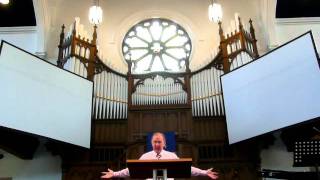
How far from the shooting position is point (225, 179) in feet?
25.7

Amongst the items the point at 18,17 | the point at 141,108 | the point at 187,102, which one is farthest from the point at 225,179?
the point at 18,17

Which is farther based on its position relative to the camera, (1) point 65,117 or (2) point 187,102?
(2) point 187,102

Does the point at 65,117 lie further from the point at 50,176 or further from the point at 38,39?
the point at 38,39

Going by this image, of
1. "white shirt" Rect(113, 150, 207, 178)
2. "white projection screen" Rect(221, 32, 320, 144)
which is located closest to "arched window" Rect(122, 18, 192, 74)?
"white projection screen" Rect(221, 32, 320, 144)

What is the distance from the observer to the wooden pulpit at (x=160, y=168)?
3668mm

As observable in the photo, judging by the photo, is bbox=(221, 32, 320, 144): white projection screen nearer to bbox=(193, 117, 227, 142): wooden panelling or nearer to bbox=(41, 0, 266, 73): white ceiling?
bbox=(193, 117, 227, 142): wooden panelling

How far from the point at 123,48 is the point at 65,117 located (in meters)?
3.66

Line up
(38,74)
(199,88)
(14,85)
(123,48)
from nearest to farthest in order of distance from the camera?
1. (14,85)
2. (38,74)
3. (199,88)
4. (123,48)

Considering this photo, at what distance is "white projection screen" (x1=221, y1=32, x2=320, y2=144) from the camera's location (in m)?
6.75

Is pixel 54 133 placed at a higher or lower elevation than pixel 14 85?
lower

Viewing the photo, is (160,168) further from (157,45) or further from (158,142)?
(157,45)

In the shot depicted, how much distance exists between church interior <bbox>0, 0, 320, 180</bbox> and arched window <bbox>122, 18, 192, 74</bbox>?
0.10 feet

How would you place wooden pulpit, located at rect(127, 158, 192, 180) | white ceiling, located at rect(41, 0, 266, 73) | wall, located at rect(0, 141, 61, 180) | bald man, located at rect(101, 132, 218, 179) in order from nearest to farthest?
1. wooden pulpit, located at rect(127, 158, 192, 180)
2. bald man, located at rect(101, 132, 218, 179)
3. wall, located at rect(0, 141, 61, 180)
4. white ceiling, located at rect(41, 0, 266, 73)

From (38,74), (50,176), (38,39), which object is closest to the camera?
(38,74)
